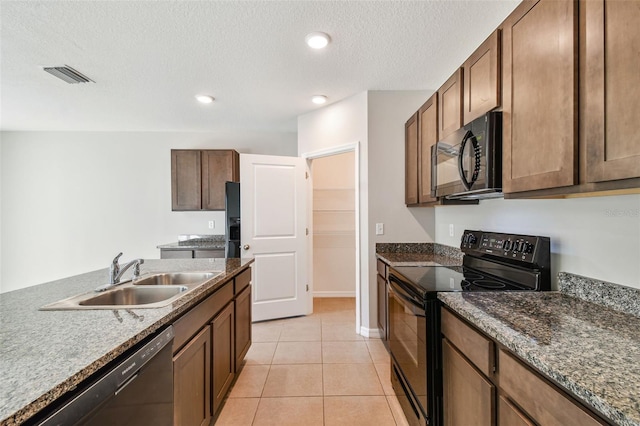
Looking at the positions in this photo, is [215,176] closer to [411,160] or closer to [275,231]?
[275,231]

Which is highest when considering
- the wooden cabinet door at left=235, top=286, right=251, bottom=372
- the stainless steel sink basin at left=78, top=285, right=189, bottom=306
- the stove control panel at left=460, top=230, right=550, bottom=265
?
the stove control panel at left=460, top=230, right=550, bottom=265

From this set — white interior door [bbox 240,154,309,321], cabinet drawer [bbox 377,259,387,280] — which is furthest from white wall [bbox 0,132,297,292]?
cabinet drawer [bbox 377,259,387,280]

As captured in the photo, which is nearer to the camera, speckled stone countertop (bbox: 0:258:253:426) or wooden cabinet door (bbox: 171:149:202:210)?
speckled stone countertop (bbox: 0:258:253:426)

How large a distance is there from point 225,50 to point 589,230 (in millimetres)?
2573

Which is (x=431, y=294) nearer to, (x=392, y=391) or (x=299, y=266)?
(x=392, y=391)

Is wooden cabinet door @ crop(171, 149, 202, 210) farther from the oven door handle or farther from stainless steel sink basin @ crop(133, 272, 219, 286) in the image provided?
the oven door handle

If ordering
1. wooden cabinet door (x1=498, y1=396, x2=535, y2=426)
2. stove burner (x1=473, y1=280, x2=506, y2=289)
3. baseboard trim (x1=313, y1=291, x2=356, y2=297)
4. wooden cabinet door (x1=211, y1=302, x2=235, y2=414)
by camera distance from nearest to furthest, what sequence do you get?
wooden cabinet door (x1=498, y1=396, x2=535, y2=426), stove burner (x1=473, y1=280, x2=506, y2=289), wooden cabinet door (x1=211, y1=302, x2=235, y2=414), baseboard trim (x1=313, y1=291, x2=356, y2=297)

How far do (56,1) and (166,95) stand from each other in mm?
1392

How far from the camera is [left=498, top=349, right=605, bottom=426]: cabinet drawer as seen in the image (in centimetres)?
68

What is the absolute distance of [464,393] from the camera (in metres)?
1.17

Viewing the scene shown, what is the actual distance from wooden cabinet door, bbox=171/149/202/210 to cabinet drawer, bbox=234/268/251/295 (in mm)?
2042

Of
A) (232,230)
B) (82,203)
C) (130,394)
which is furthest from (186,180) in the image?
(130,394)

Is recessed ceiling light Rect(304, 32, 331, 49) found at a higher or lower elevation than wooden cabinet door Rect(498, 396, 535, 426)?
higher

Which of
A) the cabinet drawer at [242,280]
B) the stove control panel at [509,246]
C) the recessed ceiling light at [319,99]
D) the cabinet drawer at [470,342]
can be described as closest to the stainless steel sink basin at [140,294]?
the cabinet drawer at [242,280]
